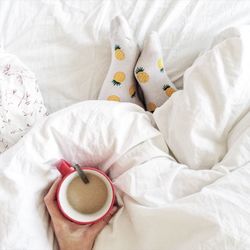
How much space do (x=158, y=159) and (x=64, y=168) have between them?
18 centimetres

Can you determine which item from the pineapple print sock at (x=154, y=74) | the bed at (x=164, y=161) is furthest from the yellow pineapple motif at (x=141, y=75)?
the bed at (x=164, y=161)

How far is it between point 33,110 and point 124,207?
1.03 feet

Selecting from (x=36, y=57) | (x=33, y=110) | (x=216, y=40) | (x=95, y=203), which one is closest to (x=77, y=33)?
(x=36, y=57)

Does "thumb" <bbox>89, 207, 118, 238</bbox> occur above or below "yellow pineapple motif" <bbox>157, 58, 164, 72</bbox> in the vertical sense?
below

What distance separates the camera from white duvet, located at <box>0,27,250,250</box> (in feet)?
1.64

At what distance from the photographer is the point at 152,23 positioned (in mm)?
884

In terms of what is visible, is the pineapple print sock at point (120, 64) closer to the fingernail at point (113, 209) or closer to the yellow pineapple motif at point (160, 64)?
the yellow pineapple motif at point (160, 64)

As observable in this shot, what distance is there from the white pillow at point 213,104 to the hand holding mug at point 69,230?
21cm

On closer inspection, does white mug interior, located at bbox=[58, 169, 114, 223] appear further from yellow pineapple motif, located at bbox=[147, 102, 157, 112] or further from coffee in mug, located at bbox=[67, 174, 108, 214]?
yellow pineapple motif, located at bbox=[147, 102, 157, 112]

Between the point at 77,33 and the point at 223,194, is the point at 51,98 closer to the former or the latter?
the point at 77,33

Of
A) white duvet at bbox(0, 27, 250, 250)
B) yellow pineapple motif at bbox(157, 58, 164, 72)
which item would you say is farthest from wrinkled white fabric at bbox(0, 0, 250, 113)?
white duvet at bbox(0, 27, 250, 250)

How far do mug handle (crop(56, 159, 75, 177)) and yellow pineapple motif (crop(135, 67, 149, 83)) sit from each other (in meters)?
0.34

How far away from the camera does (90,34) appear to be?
88cm

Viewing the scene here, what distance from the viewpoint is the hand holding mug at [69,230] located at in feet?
1.80
